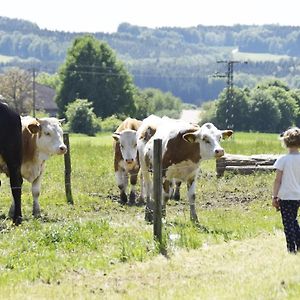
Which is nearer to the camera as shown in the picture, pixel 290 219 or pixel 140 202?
pixel 290 219

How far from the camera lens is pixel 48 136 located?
55.8ft

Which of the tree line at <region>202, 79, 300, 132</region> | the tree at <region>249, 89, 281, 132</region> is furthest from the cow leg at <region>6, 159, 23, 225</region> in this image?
the tree at <region>249, 89, 281, 132</region>

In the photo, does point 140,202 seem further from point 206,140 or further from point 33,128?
point 206,140

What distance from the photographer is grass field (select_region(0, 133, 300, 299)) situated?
31.5 ft

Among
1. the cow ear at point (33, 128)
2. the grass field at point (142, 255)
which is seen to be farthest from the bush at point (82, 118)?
the cow ear at point (33, 128)

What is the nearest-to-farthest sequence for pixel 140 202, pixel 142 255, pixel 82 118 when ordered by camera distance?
pixel 142 255, pixel 140 202, pixel 82 118

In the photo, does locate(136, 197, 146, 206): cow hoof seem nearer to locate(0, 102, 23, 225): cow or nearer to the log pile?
locate(0, 102, 23, 225): cow

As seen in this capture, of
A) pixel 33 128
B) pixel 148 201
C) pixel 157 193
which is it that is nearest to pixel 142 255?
pixel 157 193

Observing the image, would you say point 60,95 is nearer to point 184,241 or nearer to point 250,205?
point 250,205

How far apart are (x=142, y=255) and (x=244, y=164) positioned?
15.7 m

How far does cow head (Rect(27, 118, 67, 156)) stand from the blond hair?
6.80 metres

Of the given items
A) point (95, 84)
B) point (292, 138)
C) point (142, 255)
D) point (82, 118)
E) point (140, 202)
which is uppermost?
point (292, 138)

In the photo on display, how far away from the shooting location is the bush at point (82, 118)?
3354 inches

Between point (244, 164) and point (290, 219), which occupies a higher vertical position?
point (290, 219)
